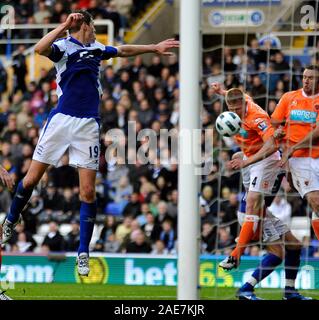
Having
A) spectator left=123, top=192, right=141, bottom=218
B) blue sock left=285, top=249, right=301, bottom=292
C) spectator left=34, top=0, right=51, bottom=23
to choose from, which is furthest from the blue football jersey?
spectator left=34, top=0, right=51, bottom=23

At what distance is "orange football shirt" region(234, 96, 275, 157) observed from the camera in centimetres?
1057

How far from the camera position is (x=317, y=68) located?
10500 mm

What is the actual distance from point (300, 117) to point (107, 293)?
346cm

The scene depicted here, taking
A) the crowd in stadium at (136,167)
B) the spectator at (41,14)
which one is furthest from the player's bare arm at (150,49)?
the spectator at (41,14)

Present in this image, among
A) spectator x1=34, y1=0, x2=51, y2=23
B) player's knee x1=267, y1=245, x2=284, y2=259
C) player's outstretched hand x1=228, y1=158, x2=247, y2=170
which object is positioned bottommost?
player's knee x1=267, y1=245, x2=284, y2=259

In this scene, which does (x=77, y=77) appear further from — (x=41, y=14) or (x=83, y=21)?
(x=41, y=14)

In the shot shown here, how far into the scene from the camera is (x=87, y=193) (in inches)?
398

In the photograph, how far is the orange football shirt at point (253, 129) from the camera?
34.7 ft

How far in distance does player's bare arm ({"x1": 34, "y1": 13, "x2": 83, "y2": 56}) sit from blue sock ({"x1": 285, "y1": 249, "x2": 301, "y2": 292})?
336 centimetres

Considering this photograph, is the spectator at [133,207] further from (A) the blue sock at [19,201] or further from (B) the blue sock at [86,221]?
(B) the blue sock at [86,221]

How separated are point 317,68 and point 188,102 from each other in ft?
8.89

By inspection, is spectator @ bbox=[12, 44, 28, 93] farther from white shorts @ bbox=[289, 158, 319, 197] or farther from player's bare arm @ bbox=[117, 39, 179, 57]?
white shorts @ bbox=[289, 158, 319, 197]

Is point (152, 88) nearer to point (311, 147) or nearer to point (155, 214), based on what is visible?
point (155, 214)

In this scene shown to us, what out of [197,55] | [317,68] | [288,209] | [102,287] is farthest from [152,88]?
[197,55]
